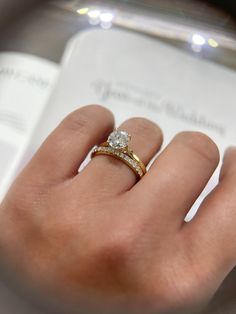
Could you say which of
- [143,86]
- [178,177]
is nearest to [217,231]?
[178,177]

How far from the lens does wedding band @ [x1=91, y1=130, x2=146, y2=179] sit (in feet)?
1.17

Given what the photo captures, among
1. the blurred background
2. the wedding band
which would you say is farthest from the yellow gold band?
the blurred background

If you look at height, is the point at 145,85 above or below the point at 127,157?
above

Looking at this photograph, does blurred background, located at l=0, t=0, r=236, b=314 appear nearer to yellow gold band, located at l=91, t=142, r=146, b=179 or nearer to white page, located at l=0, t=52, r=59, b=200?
white page, located at l=0, t=52, r=59, b=200

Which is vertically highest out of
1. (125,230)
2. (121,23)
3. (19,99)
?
(121,23)

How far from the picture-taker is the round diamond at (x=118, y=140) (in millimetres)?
359

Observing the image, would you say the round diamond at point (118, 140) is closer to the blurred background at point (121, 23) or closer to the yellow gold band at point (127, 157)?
the yellow gold band at point (127, 157)

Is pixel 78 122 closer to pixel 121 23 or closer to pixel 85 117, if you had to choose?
pixel 85 117

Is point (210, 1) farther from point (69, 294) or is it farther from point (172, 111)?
point (69, 294)

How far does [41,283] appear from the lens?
33cm

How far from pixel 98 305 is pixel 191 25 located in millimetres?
364

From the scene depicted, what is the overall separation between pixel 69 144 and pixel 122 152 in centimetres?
5

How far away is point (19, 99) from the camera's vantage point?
478 millimetres

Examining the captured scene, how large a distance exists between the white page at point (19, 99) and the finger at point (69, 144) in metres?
0.05
